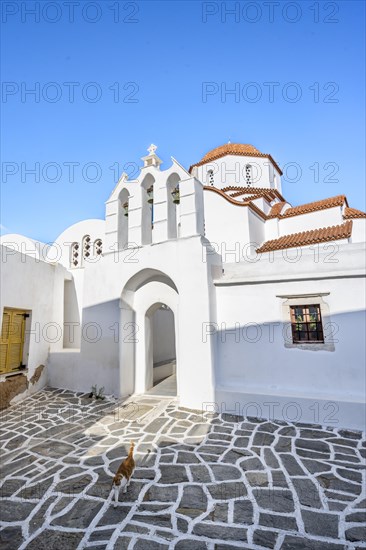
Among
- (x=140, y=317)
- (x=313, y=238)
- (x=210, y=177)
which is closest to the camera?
(x=140, y=317)

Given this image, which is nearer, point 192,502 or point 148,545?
point 148,545

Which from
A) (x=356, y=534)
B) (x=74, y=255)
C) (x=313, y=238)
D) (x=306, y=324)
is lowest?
(x=356, y=534)

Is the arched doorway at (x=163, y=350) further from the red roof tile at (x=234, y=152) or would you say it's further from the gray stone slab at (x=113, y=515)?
the red roof tile at (x=234, y=152)

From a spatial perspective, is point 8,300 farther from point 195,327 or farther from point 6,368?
point 195,327

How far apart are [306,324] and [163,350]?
325 inches

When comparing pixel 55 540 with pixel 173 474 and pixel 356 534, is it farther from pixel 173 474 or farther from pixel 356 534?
pixel 356 534

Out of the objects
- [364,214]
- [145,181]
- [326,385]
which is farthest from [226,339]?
[364,214]

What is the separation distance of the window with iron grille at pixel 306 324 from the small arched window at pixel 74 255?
8794 millimetres

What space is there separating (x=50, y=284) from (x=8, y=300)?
5.59 feet

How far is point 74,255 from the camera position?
11812 mm

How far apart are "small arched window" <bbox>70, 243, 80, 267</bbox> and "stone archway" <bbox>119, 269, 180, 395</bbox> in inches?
183

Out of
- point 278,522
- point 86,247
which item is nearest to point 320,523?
point 278,522

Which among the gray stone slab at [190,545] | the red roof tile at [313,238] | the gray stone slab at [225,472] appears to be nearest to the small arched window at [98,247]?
the red roof tile at [313,238]

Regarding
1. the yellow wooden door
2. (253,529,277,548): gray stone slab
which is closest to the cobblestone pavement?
(253,529,277,548): gray stone slab
